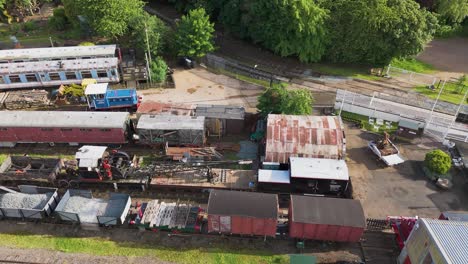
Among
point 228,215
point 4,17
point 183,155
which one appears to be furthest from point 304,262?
point 4,17

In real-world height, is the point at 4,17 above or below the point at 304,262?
above

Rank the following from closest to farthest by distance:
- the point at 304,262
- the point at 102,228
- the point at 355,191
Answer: the point at 304,262 → the point at 102,228 → the point at 355,191

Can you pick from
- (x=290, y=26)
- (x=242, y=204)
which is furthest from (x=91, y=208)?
(x=290, y=26)

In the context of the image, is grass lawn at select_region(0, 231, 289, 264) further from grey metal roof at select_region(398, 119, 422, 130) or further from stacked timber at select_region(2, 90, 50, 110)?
grey metal roof at select_region(398, 119, 422, 130)

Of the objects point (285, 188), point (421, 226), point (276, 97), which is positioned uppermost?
point (276, 97)

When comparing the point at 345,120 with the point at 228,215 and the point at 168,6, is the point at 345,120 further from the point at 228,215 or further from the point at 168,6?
the point at 168,6

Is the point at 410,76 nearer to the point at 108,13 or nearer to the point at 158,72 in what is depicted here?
the point at 158,72

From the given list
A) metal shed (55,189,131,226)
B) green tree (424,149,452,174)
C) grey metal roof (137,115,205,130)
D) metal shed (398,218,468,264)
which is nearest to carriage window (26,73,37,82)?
grey metal roof (137,115,205,130)
